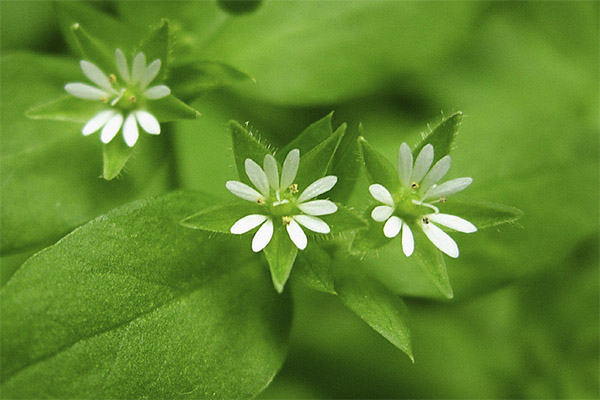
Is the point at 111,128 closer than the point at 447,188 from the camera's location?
No

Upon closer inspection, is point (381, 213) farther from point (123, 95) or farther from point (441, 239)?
point (123, 95)

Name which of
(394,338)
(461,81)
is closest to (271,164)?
(394,338)

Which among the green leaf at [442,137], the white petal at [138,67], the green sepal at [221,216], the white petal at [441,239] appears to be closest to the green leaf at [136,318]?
the green sepal at [221,216]

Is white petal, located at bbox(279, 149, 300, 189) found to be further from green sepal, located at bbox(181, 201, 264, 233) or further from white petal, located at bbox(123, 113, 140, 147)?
white petal, located at bbox(123, 113, 140, 147)

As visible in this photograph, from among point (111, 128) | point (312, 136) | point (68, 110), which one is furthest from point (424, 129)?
point (68, 110)

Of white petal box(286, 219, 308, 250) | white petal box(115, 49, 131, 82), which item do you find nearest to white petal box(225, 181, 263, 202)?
white petal box(286, 219, 308, 250)

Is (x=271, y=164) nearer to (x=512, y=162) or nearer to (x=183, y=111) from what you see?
(x=183, y=111)

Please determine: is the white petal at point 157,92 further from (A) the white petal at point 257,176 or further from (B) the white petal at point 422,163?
(B) the white petal at point 422,163
